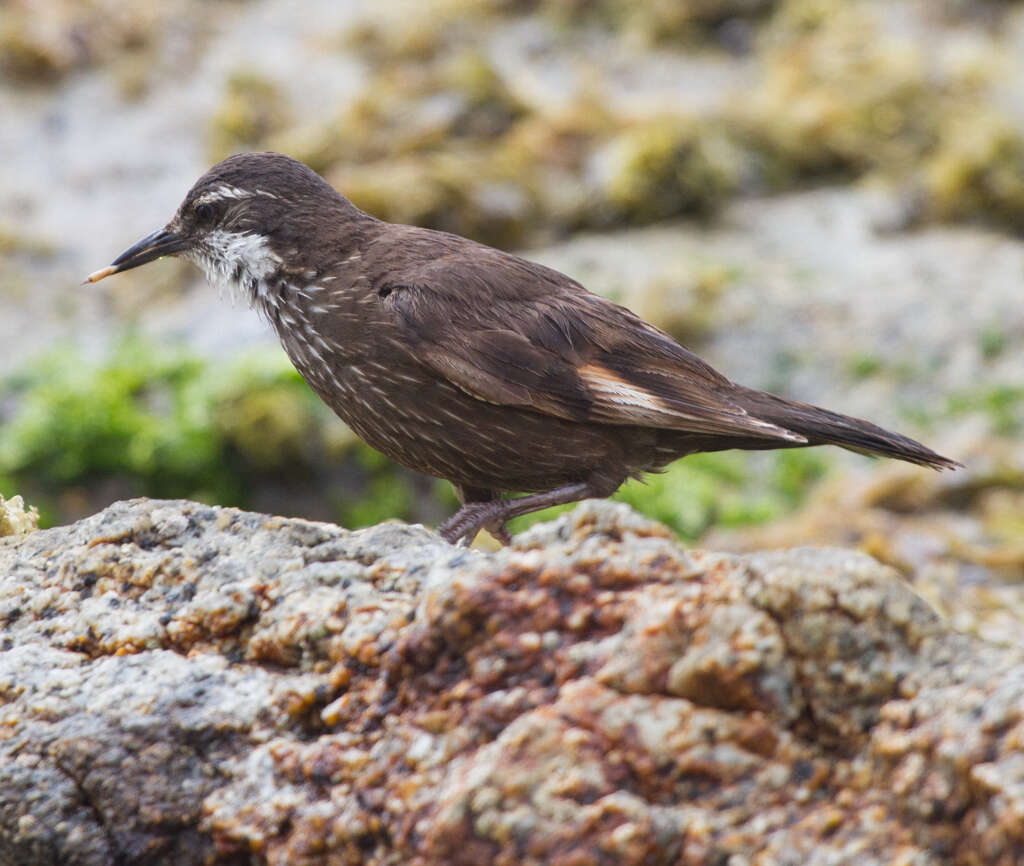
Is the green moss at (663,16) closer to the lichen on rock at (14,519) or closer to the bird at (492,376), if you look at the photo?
the bird at (492,376)

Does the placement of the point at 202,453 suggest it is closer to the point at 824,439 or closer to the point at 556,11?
the point at 824,439

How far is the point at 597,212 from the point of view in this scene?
1080 centimetres

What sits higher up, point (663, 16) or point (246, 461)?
point (663, 16)

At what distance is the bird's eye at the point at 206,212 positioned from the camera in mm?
4891

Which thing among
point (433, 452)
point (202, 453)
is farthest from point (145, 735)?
point (202, 453)

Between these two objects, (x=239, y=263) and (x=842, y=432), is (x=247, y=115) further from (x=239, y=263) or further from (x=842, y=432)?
(x=842, y=432)

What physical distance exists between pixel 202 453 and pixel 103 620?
17.1 feet

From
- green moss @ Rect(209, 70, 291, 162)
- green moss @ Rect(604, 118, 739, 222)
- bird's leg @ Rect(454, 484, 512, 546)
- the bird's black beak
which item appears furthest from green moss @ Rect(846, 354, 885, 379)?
green moss @ Rect(209, 70, 291, 162)

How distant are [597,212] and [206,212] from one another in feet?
20.5

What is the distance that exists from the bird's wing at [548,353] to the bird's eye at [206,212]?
87 centimetres

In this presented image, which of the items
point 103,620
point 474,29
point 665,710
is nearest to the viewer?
point 665,710

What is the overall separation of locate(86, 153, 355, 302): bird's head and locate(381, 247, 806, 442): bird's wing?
561mm

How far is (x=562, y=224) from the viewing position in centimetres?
1075

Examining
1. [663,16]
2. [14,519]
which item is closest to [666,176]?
[663,16]
